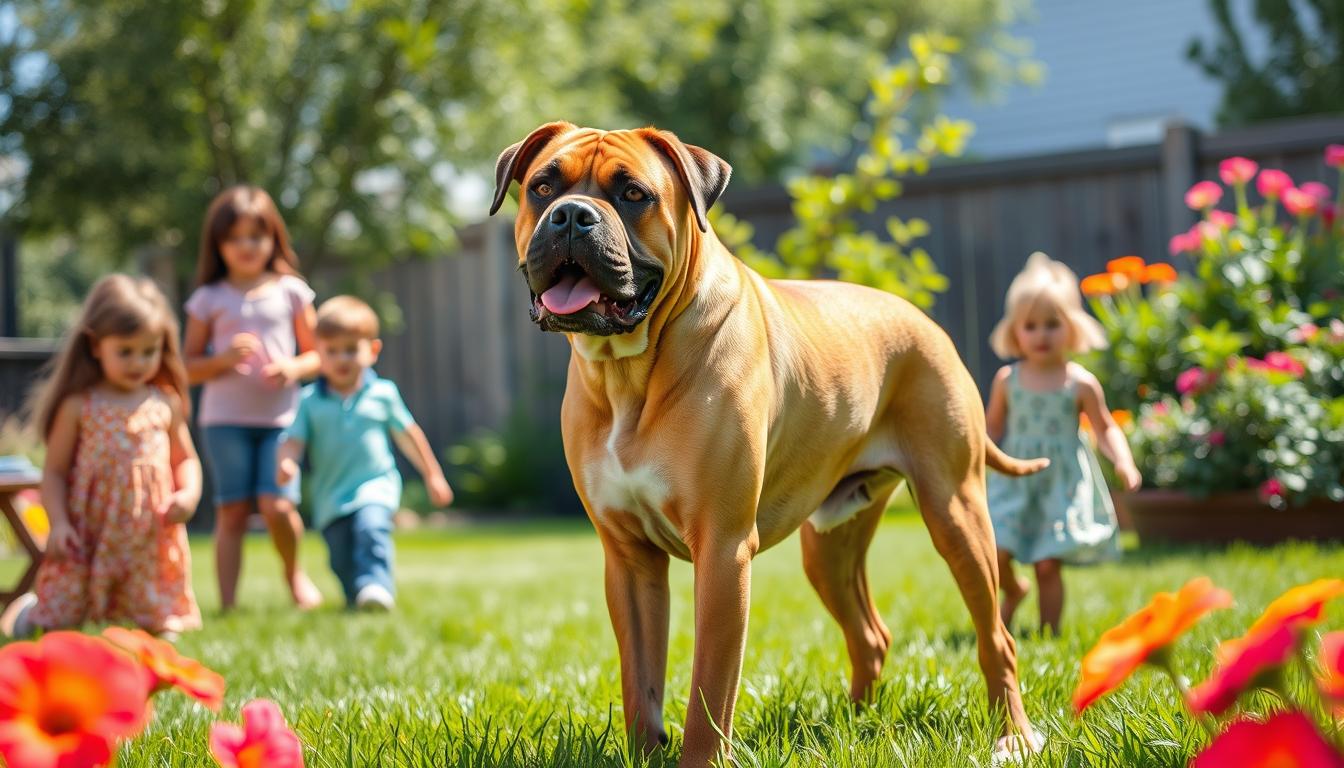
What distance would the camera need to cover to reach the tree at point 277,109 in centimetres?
1006

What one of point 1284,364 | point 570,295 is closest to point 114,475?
point 570,295

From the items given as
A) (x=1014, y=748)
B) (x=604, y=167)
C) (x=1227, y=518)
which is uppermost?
(x=604, y=167)

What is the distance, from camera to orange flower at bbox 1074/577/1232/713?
1.31 meters

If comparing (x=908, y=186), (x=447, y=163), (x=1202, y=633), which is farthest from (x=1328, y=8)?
(x=1202, y=633)

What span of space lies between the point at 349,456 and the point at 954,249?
18.7 ft

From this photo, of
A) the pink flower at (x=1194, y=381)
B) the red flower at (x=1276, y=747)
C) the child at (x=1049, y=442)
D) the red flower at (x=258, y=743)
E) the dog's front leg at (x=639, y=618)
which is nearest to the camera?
the red flower at (x=1276, y=747)

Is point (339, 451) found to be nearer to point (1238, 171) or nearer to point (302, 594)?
point (302, 594)

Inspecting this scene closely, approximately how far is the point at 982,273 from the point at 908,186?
36.4 inches

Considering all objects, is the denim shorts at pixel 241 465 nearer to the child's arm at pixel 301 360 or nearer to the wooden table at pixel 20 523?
the child's arm at pixel 301 360

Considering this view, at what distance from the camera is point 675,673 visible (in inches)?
141

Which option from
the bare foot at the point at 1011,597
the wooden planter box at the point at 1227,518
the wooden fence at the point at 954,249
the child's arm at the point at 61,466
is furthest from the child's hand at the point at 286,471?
the wooden fence at the point at 954,249

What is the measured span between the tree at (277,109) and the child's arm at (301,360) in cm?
490

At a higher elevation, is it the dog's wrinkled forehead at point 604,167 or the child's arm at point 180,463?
the dog's wrinkled forehead at point 604,167

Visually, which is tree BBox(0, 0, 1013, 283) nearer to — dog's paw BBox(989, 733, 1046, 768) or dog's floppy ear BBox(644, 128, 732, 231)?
dog's floppy ear BBox(644, 128, 732, 231)
